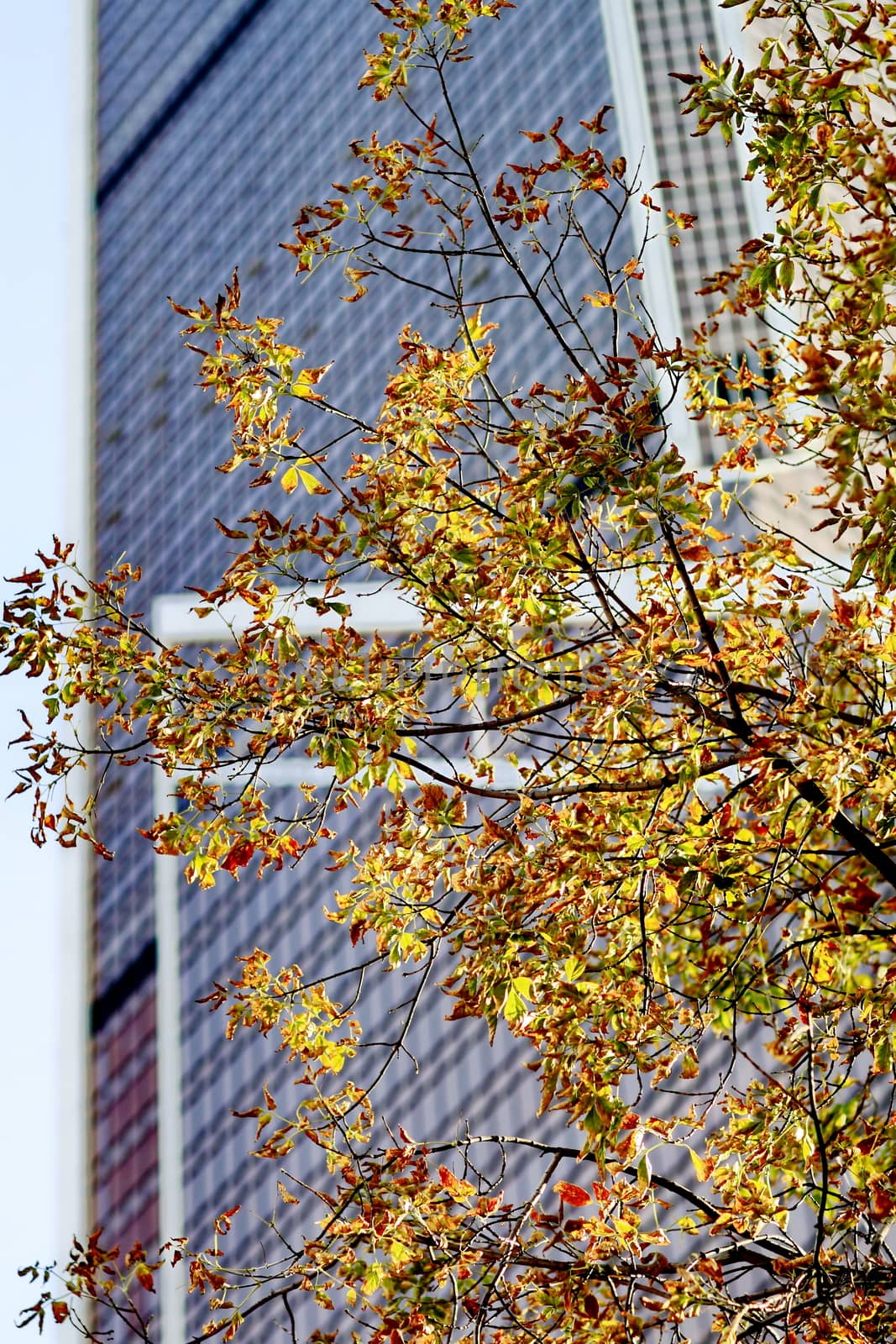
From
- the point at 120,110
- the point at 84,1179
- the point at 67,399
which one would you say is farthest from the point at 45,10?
the point at 84,1179

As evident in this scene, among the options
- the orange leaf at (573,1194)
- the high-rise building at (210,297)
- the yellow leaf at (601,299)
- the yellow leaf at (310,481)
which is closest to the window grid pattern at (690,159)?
the high-rise building at (210,297)

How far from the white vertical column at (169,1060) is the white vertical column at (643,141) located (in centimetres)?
355

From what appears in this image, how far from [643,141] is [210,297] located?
284 inches

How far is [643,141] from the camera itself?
23.1 ft

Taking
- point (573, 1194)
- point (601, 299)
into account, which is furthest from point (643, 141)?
point (573, 1194)

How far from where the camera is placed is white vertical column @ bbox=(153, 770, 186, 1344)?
6.81 metres

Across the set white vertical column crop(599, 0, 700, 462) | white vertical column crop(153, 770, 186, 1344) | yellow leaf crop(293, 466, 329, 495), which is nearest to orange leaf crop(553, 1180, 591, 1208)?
yellow leaf crop(293, 466, 329, 495)

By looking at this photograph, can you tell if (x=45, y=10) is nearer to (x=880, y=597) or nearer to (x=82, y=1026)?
(x=82, y=1026)

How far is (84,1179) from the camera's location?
25.6 ft

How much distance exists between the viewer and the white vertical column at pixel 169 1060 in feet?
22.3

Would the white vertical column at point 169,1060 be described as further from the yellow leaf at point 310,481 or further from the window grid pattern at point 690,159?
the yellow leaf at point 310,481

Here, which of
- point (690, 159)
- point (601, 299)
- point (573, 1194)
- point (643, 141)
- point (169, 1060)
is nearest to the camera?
point (573, 1194)

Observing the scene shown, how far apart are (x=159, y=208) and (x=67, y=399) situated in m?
2.95

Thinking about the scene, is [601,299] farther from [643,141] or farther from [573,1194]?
[643,141]
